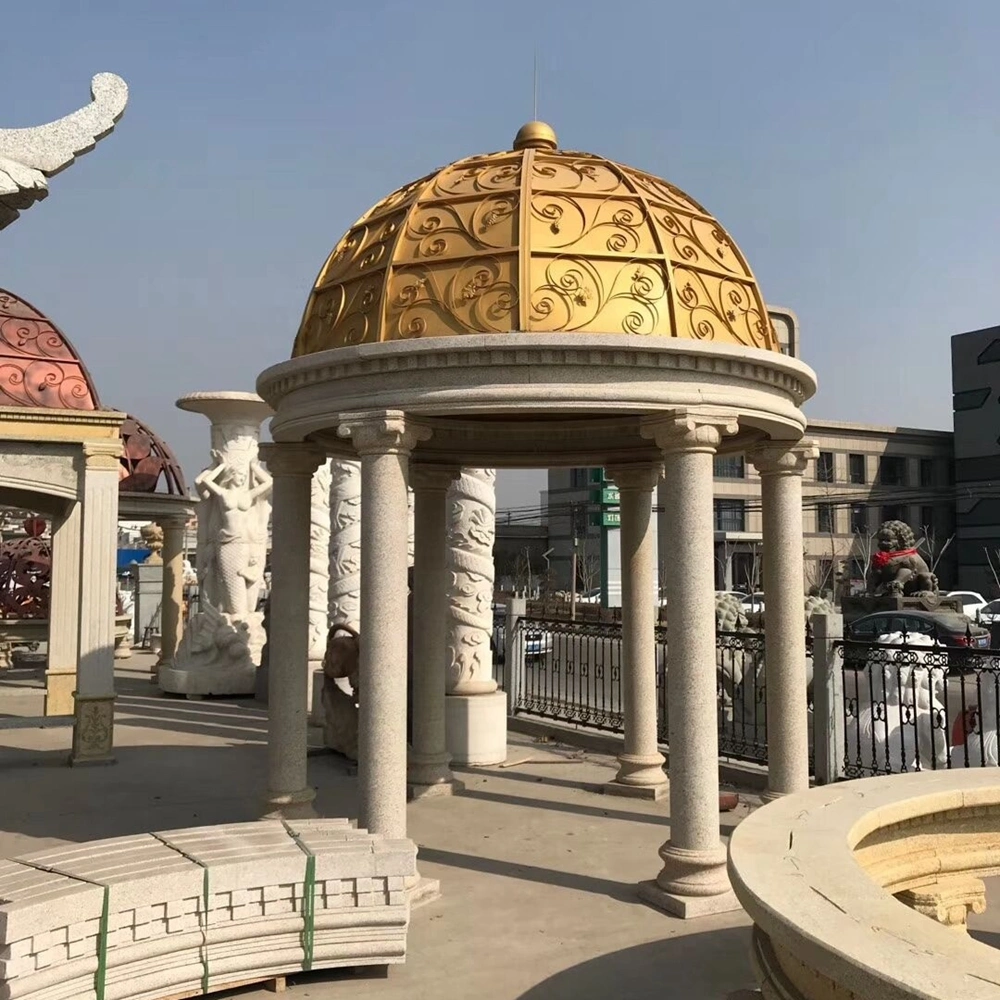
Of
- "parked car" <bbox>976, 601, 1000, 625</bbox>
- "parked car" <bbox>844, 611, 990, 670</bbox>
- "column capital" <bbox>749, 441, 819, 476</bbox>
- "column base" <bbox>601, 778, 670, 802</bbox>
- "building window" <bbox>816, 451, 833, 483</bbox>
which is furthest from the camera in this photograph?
"building window" <bbox>816, 451, 833, 483</bbox>

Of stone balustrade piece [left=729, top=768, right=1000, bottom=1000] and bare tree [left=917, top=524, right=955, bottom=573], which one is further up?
bare tree [left=917, top=524, right=955, bottom=573]

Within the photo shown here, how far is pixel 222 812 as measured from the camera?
33.2ft

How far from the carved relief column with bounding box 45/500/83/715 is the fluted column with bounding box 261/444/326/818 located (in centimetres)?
887

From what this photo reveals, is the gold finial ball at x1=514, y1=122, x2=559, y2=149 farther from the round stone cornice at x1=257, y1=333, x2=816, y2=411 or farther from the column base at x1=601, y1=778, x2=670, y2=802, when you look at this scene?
the column base at x1=601, y1=778, x2=670, y2=802

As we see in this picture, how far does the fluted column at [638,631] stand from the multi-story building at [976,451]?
176 feet

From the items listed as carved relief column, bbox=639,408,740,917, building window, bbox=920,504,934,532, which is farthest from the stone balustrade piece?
building window, bbox=920,504,934,532

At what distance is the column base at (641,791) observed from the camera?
417 inches

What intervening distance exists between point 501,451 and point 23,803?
6705mm

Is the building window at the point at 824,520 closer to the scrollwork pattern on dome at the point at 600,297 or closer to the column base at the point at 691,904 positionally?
the scrollwork pattern on dome at the point at 600,297

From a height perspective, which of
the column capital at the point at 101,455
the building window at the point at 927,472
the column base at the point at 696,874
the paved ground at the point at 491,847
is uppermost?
the building window at the point at 927,472

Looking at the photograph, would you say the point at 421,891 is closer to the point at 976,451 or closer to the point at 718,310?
the point at 718,310

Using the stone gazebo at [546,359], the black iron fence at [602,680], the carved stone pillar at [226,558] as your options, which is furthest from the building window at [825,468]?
Answer: the stone gazebo at [546,359]

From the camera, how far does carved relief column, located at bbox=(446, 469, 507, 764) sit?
12.6 m

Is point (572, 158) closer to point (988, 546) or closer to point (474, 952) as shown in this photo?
point (474, 952)
